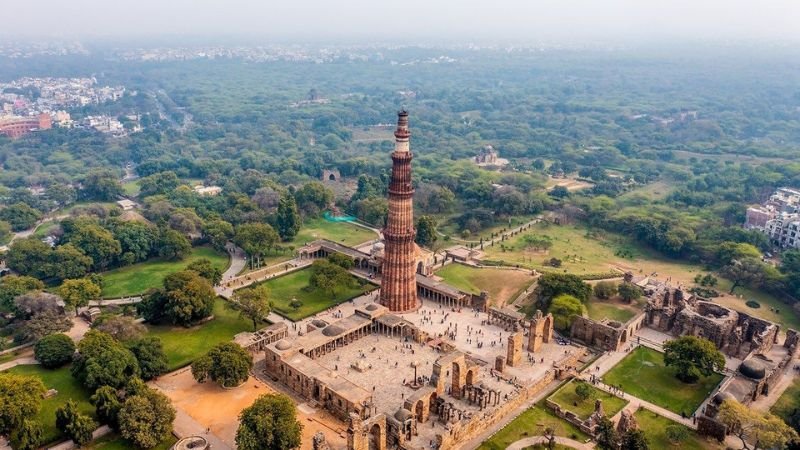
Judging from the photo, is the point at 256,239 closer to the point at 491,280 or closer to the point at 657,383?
the point at 491,280

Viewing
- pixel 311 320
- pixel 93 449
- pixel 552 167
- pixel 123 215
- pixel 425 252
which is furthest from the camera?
pixel 552 167

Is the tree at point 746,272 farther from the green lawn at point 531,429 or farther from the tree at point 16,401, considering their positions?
the tree at point 16,401

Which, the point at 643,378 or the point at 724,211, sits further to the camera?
the point at 724,211

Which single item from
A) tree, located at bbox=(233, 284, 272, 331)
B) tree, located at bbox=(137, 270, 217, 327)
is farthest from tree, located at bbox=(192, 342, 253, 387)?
tree, located at bbox=(137, 270, 217, 327)

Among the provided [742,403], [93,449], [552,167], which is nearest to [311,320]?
[93,449]

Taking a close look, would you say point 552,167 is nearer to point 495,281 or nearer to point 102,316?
point 495,281

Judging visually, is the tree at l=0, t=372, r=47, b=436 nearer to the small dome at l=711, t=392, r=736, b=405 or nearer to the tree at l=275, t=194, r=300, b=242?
the tree at l=275, t=194, r=300, b=242
